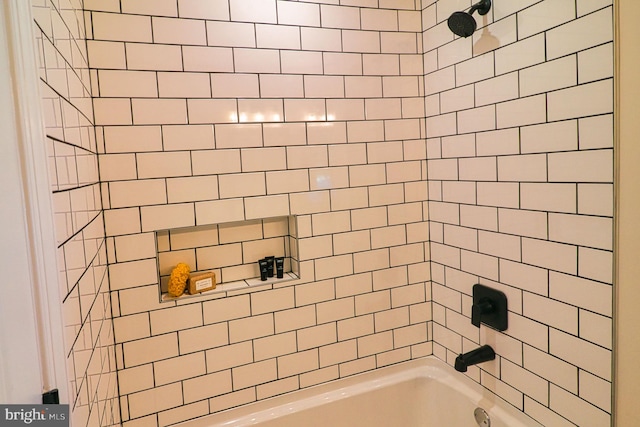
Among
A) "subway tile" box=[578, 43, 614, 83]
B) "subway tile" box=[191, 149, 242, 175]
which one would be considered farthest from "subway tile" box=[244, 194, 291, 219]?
"subway tile" box=[578, 43, 614, 83]

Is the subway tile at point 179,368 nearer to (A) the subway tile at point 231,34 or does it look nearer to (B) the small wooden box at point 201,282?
(B) the small wooden box at point 201,282

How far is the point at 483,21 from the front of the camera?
1.51 m

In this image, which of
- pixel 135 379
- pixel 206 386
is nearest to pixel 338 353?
pixel 206 386

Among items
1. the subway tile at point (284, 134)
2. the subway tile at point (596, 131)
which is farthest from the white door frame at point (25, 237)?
the subway tile at point (596, 131)

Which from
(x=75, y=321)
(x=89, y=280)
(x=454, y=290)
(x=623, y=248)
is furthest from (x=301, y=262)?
(x=623, y=248)

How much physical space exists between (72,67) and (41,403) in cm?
80

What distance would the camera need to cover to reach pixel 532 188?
1379mm

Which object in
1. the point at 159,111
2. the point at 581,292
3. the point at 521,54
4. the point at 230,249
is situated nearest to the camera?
the point at 581,292

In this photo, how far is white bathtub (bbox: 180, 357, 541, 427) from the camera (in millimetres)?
1628

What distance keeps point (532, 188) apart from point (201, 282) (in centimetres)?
121

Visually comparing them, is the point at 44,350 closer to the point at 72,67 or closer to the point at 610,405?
the point at 72,67

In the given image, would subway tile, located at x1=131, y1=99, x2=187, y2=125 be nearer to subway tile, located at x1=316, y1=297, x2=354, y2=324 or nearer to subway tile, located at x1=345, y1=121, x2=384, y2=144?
subway tile, located at x1=345, y1=121, x2=384, y2=144

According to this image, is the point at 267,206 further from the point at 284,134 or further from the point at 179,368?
the point at 179,368

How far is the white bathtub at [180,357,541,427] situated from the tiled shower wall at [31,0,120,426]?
0.57 metres
